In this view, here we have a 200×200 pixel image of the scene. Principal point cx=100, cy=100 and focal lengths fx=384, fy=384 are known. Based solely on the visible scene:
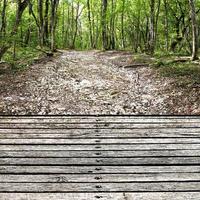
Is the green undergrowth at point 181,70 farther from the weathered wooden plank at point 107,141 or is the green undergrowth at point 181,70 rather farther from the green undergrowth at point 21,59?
the weathered wooden plank at point 107,141

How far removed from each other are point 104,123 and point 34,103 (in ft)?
12.1

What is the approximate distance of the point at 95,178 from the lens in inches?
205

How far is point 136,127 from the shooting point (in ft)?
26.6

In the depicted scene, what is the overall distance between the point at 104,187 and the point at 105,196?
0.91ft

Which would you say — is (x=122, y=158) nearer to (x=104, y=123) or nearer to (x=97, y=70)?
(x=104, y=123)

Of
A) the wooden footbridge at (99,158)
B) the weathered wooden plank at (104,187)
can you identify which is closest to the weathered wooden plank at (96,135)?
the wooden footbridge at (99,158)

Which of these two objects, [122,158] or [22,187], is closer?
[22,187]

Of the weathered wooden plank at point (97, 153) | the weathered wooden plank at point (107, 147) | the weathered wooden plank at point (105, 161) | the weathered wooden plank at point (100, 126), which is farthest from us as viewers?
the weathered wooden plank at point (100, 126)

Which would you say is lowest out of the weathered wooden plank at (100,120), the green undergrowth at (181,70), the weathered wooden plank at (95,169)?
the weathered wooden plank at (95,169)

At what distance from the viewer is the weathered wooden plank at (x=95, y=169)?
5.43 meters

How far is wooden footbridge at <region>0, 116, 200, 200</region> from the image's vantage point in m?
4.78

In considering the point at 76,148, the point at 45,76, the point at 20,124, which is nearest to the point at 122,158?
the point at 76,148

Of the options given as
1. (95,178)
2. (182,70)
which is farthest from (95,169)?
(182,70)

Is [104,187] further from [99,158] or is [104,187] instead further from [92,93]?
[92,93]
